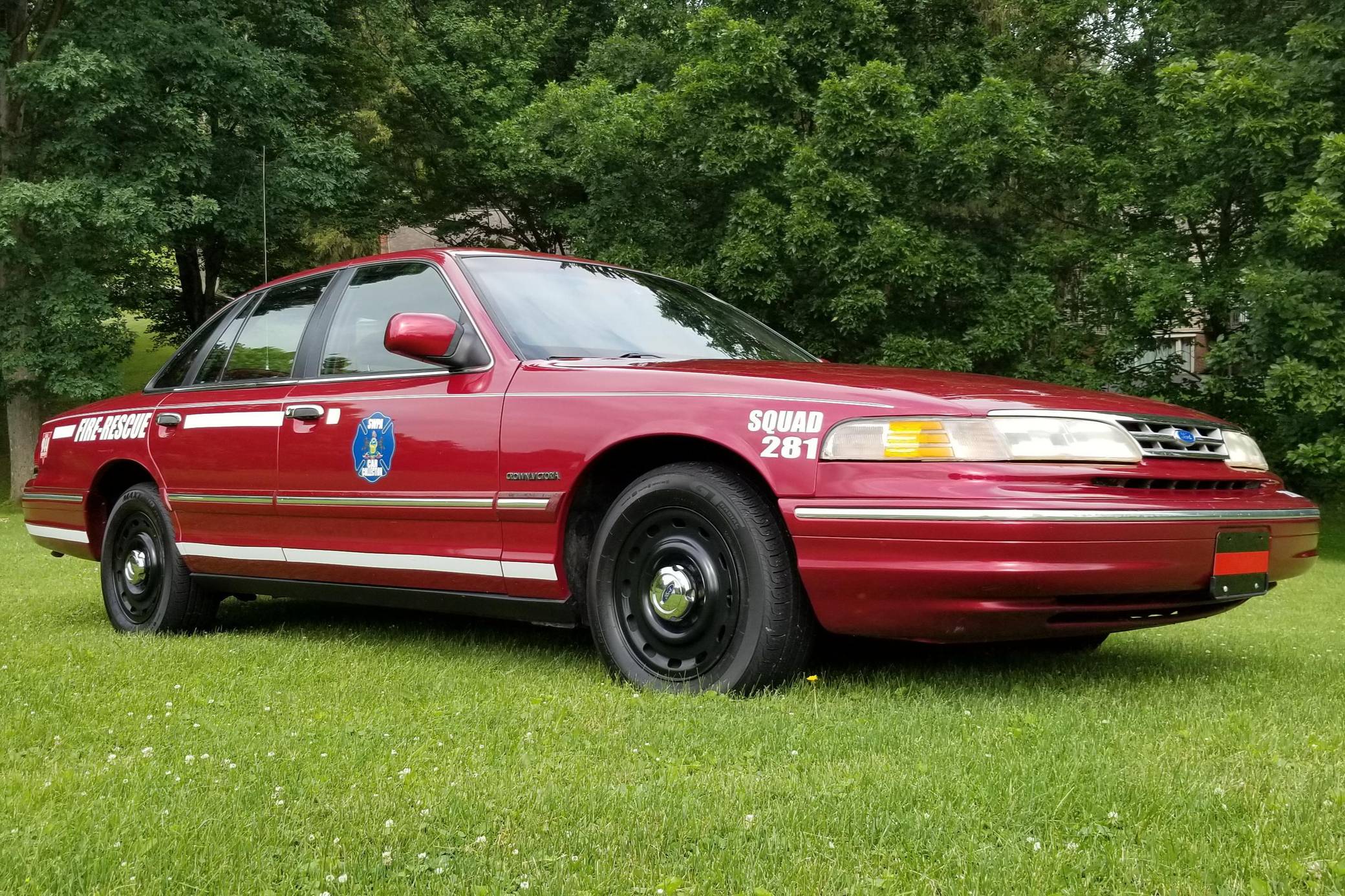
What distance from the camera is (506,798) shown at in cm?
280

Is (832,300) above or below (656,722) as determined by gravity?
above

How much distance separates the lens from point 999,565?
11.7ft

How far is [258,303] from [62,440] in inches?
60.8

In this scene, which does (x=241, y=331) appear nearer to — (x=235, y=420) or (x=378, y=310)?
(x=235, y=420)

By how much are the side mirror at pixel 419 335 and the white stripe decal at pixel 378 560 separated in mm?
759

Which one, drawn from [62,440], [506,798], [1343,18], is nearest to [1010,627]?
[506,798]

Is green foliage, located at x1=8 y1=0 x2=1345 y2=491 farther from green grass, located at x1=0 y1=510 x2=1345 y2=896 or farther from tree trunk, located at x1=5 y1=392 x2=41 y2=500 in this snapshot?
green grass, located at x1=0 y1=510 x2=1345 y2=896

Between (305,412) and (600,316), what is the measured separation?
1277 mm

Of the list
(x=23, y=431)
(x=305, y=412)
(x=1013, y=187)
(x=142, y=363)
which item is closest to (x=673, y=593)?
(x=305, y=412)

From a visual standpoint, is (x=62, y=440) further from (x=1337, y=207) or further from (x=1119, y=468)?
(x=1337, y=207)

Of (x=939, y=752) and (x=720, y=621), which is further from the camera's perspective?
(x=720, y=621)

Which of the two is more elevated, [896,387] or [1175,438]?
[896,387]

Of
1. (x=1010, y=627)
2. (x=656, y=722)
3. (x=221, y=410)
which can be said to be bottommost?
(x=656, y=722)

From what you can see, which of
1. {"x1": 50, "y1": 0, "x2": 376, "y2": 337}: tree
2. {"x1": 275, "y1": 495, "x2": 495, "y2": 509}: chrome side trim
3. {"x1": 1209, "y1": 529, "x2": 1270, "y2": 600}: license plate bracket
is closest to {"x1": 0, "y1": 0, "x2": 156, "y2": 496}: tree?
{"x1": 50, "y1": 0, "x2": 376, "y2": 337}: tree
